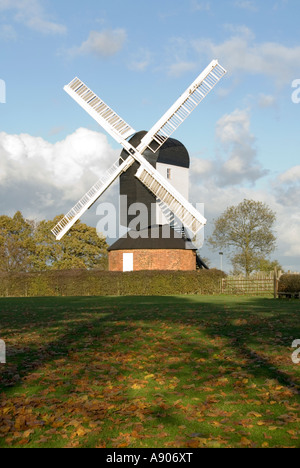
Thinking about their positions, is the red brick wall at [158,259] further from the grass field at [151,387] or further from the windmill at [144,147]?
the grass field at [151,387]

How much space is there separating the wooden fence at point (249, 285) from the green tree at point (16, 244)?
96.9 ft

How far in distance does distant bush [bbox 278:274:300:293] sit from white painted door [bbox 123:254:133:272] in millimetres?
13986

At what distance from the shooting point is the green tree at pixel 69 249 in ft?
202

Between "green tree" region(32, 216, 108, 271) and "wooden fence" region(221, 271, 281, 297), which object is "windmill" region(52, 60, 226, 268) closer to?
"wooden fence" region(221, 271, 281, 297)

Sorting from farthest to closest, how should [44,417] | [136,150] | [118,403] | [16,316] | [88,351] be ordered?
[136,150] → [16,316] → [88,351] → [118,403] → [44,417]

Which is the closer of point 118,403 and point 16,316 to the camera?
point 118,403

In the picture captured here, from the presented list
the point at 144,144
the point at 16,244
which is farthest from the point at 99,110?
the point at 16,244

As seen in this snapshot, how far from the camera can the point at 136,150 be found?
127 feet

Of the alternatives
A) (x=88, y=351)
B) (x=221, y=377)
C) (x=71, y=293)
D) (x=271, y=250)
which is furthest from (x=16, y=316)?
(x=271, y=250)

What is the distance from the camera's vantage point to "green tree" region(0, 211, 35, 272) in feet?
198

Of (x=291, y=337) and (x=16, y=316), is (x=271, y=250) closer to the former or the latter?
(x=16, y=316)

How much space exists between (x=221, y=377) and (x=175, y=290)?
30638mm

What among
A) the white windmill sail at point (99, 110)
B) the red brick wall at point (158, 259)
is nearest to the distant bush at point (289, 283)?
the red brick wall at point (158, 259)

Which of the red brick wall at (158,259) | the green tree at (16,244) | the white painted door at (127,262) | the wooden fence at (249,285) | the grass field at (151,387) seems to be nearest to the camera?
the grass field at (151,387)
